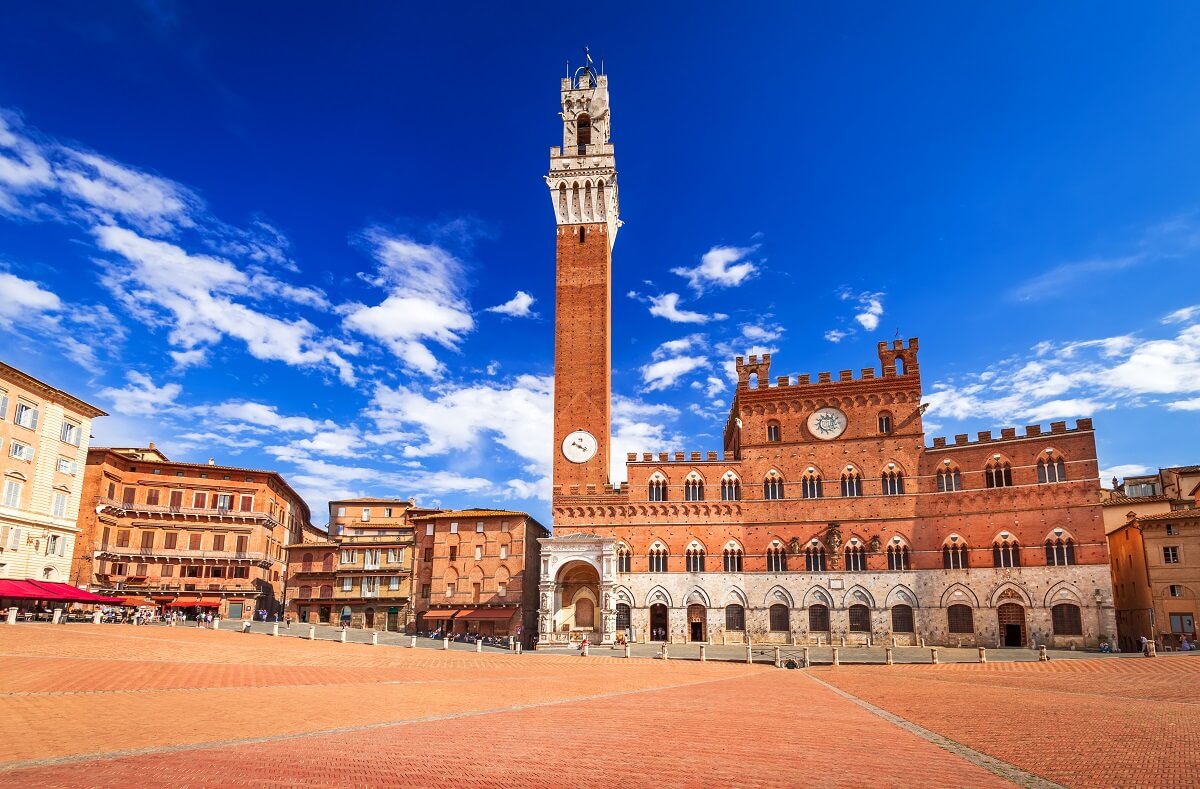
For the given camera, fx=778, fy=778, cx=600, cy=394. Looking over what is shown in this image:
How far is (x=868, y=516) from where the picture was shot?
49469 millimetres

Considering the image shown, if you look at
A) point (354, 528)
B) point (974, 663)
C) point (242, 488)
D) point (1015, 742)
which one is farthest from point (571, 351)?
point (1015, 742)

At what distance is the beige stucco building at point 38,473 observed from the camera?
39250 mm

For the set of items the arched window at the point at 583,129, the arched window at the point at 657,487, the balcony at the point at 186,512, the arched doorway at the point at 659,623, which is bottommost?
the arched doorway at the point at 659,623

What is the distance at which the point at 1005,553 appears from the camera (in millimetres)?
46438

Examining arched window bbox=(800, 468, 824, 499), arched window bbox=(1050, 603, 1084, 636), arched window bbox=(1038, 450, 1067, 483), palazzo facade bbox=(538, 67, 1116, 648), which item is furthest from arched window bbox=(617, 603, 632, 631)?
arched window bbox=(1038, 450, 1067, 483)

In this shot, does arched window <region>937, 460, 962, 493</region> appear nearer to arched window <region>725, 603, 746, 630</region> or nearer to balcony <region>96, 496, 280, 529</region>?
arched window <region>725, 603, 746, 630</region>

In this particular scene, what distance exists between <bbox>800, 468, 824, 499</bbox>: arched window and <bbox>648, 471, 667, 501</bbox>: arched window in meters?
8.96

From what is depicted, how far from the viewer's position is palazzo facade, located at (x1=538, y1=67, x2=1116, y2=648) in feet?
150

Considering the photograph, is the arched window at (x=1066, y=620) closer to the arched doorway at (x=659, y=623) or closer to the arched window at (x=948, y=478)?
the arched window at (x=948, y=478)

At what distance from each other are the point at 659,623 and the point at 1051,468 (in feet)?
83.8

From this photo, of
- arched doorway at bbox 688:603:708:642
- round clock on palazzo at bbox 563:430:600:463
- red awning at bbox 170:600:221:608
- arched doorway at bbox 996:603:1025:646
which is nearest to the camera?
arched doorway at bbox 996:603:1025:646

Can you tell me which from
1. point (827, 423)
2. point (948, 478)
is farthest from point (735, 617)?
point (948, 478)

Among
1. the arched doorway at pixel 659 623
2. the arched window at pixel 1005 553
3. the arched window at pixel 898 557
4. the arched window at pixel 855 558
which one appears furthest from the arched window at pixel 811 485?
the arched doorway at pixel 659 623

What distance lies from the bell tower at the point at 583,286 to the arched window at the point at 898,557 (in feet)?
61.8
